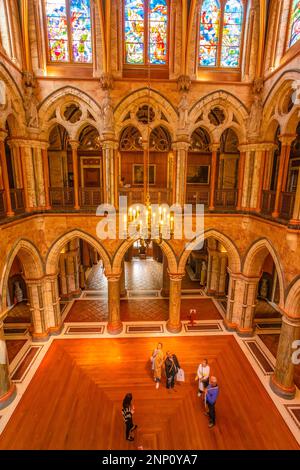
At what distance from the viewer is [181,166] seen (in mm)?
10305

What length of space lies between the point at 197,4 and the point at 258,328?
44.5 feet

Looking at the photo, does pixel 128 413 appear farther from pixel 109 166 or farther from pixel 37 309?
pixel 109 166

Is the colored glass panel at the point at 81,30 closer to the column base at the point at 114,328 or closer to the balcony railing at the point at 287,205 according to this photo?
the balcony railing at the point at 287,205

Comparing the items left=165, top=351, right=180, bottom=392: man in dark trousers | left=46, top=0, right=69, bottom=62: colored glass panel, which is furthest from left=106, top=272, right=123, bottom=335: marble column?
left=46, top=0, right=69, bottom=62: colored glass panel

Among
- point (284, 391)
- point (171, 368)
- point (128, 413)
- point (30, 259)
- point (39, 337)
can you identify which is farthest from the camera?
point (39, 337)

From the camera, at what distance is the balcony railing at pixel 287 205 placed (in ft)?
26.6

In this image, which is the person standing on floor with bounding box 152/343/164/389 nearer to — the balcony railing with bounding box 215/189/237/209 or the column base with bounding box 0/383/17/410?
the column base with bounding box 0/383/17/410

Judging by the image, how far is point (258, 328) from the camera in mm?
11758

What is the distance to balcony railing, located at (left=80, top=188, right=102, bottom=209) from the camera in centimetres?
1061

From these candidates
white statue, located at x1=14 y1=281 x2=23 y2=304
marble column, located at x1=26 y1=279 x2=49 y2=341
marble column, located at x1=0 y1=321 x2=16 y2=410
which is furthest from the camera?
white statue, located at x1=14 y1=281 x2=23 y2=304

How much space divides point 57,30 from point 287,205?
35.5 feet

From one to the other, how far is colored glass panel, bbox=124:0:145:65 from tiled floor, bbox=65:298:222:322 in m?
11.3

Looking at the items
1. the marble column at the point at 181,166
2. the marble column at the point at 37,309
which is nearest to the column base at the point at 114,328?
the marble column at the point at 37,309

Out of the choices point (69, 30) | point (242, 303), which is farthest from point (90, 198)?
point (242, 303)
